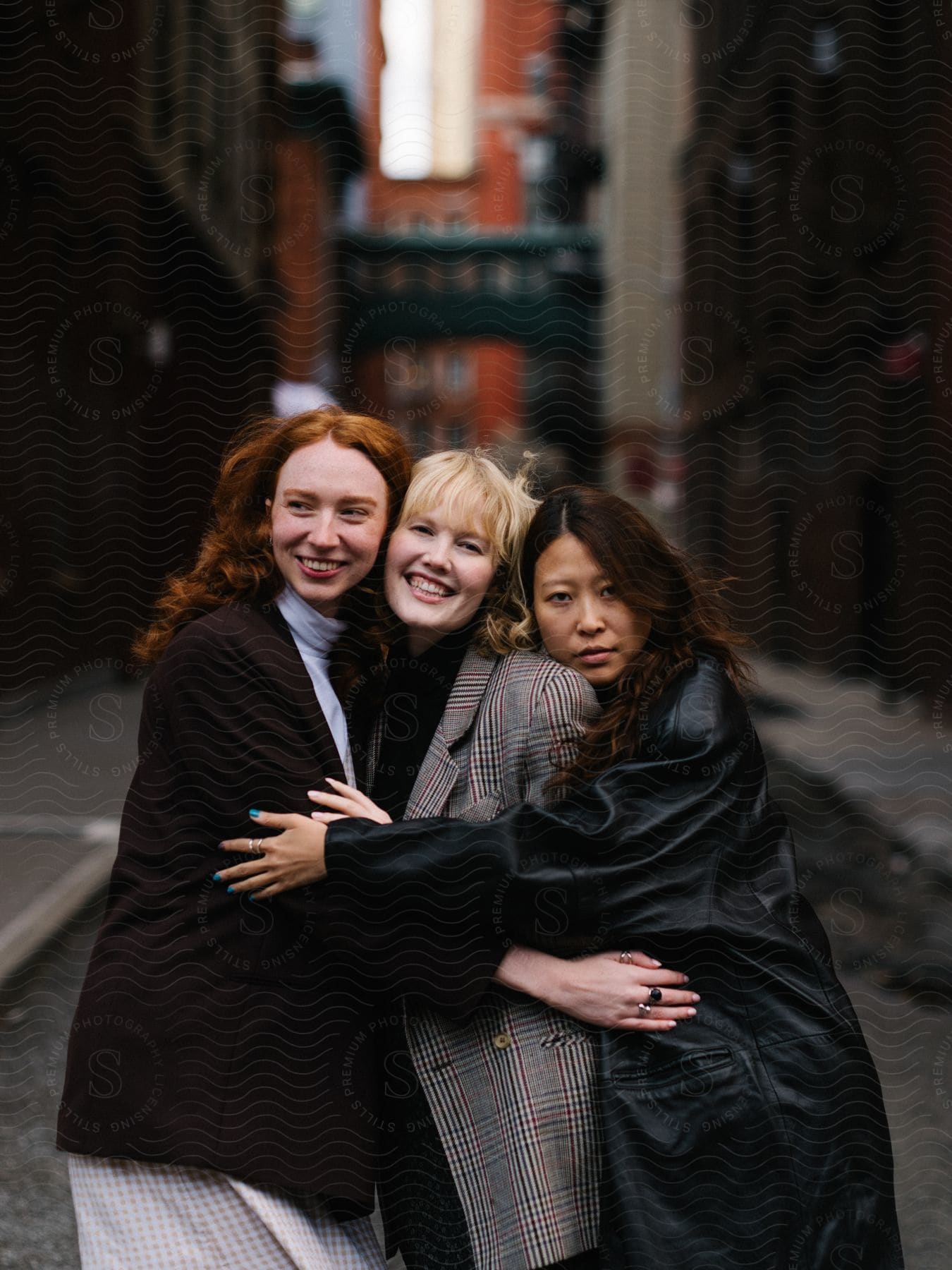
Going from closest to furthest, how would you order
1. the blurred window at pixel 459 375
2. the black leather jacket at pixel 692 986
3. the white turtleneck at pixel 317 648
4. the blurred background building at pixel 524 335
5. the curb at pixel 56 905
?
the black leather jacket at pixel 692 986
the white turtleneck at pixel 317 648
the curb at pixel 56 905
the blurred background building at pixel 524 335
the blurred window at pixel 459 375

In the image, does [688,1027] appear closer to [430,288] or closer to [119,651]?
[119,651]

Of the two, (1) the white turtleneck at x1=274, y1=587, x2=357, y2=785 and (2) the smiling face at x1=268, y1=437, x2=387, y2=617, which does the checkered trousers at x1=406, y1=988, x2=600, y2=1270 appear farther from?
(2) the smiling face at x1=268, y1=437, x2=387, y2=617

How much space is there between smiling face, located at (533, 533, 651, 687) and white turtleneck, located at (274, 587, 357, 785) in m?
0.35

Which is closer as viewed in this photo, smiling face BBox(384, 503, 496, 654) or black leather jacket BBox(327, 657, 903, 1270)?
black leather jacket BBox(327, 657, 903, 1270)

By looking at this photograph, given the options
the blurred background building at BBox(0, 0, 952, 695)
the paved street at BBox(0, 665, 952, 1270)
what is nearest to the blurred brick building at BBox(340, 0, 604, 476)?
the blurred background building at BBox(0, 0, 952, 695)

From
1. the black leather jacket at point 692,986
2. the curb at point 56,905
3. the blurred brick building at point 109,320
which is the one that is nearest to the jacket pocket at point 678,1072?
the black leather jacket at point 692,986

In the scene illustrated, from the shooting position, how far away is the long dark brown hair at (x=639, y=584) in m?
2.02

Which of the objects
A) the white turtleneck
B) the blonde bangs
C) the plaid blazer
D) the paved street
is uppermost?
the blonde bangs

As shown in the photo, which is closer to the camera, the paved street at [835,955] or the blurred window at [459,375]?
the paved street at [835,955]

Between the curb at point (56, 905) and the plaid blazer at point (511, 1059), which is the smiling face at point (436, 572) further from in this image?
the curb at point (56, 905)

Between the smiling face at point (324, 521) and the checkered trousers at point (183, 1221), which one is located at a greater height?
the smiling face at point (324, 521)

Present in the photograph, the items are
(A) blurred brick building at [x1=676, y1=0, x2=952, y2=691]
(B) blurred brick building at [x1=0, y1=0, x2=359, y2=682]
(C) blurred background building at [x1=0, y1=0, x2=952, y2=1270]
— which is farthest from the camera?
(A) blurred brick building at [x1=676, y1=0, x2=952, y2=691]

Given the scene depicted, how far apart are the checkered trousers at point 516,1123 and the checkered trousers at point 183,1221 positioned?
0.84 feet

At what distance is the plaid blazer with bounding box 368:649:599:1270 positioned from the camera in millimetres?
1854
